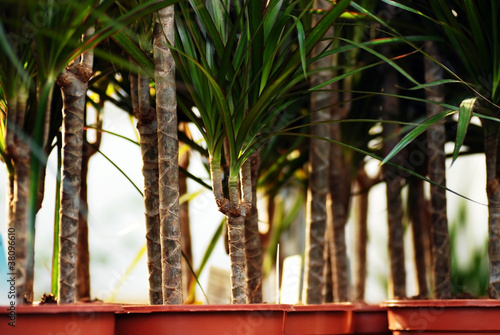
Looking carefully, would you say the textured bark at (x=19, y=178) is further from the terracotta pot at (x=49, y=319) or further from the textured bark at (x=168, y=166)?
the textured bark at (x=168, y=166)

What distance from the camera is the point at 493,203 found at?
1211 mm

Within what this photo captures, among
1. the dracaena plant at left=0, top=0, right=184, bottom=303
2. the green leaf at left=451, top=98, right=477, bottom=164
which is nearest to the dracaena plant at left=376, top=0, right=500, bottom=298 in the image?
the green leaf at left=451, top=98, right=477, bottom=164

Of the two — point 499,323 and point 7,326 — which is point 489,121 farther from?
point 7,326

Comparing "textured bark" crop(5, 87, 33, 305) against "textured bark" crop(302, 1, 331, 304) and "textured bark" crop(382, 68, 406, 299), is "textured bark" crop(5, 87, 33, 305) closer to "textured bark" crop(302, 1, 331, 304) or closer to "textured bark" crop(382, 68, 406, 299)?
"textured bark" crop(302, 1, 331, 304)

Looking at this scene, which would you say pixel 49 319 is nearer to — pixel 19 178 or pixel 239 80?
pixel 19 178

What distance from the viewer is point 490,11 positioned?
1161mm

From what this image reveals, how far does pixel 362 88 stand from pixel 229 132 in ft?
2.70

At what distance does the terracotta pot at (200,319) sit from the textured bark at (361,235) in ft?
4.07

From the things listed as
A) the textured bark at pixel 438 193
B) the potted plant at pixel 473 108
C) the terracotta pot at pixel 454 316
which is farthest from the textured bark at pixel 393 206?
the terracotta pot at pixel 454 316

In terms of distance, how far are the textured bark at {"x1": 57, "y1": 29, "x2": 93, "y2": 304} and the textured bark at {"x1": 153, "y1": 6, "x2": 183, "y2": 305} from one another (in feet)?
0.45

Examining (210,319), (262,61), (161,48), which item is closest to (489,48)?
(262,61)

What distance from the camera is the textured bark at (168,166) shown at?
99cm

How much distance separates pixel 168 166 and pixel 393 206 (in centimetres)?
90

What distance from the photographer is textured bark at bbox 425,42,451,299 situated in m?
1.43
